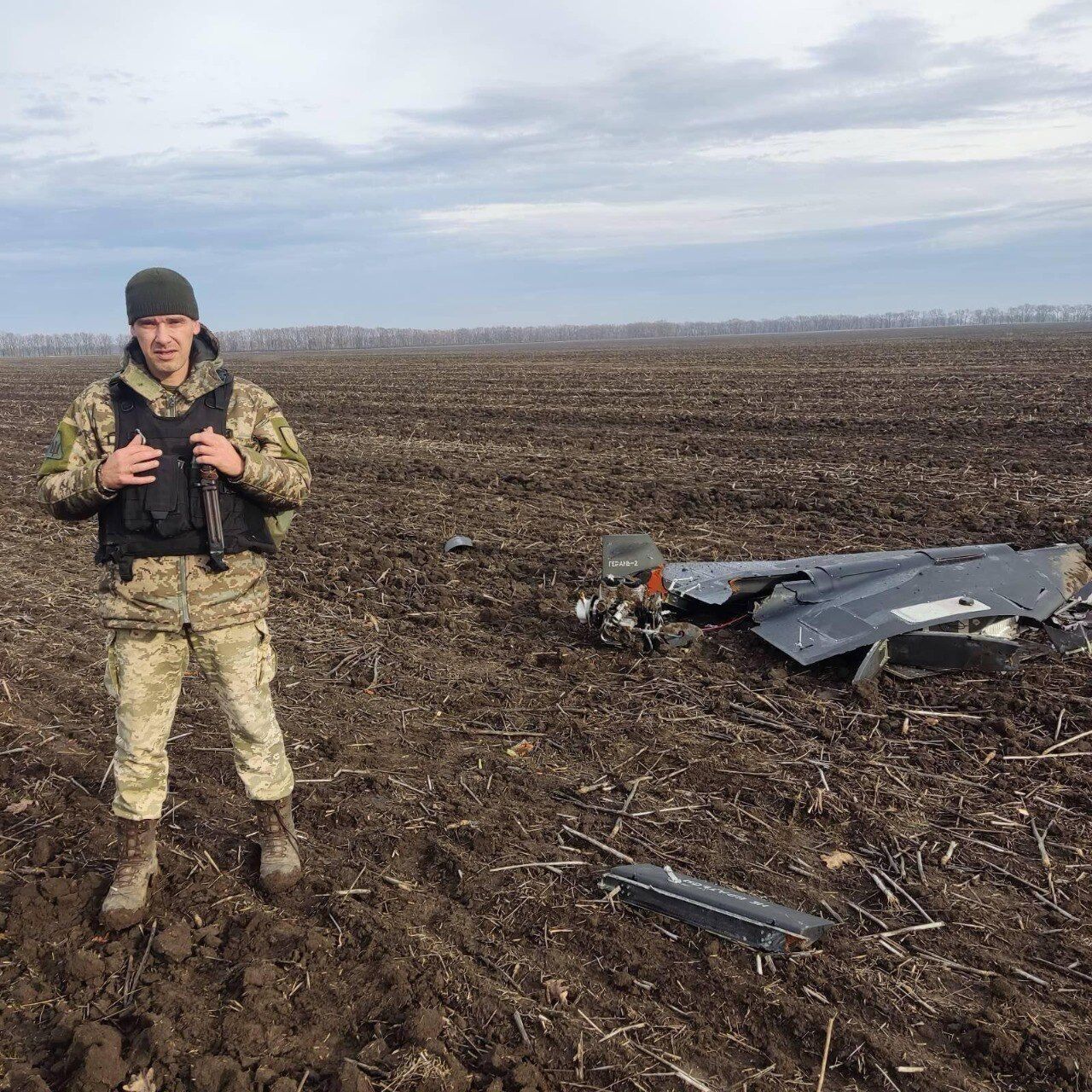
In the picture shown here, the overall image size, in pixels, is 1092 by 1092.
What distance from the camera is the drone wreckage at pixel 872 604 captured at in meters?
5.69

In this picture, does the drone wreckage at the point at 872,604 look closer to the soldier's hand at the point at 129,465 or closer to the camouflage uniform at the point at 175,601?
the camouflage uniform at the point at 175,601

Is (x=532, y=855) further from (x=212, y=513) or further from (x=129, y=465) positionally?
(x=129, y=465)

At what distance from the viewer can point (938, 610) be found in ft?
19.2

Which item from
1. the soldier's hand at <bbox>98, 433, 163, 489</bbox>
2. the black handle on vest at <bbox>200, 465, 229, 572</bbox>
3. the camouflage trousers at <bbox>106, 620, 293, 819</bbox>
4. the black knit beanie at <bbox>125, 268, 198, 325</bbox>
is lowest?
the camouflage trousers at <bbox>106, 620, 293, 819</bbox>

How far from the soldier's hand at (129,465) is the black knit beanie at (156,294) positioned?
47cm

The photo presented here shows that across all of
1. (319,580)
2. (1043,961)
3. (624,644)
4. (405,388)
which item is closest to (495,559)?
(319,580)

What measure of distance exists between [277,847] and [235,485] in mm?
1510

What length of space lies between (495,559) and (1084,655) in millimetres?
4824

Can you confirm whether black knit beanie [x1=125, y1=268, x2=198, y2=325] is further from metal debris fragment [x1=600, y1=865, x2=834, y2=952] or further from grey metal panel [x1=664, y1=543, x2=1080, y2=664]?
grey metal panel [x1=664, y1=543, x2=1080, y2=664]

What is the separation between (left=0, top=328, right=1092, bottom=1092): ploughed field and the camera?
2.94m

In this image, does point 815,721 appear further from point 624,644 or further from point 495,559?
point 495,559

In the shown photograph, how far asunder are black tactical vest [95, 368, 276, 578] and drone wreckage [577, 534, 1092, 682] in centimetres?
340

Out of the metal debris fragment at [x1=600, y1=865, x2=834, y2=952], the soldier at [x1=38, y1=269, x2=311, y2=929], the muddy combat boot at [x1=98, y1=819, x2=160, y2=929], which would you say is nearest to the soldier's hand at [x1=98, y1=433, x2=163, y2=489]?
the soldier at [x1=38, y1=269, x2=311, y2=929]

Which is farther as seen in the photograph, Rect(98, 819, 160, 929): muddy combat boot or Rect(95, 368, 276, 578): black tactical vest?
Rect(98, 819, 160, 929): muddy combat boot
